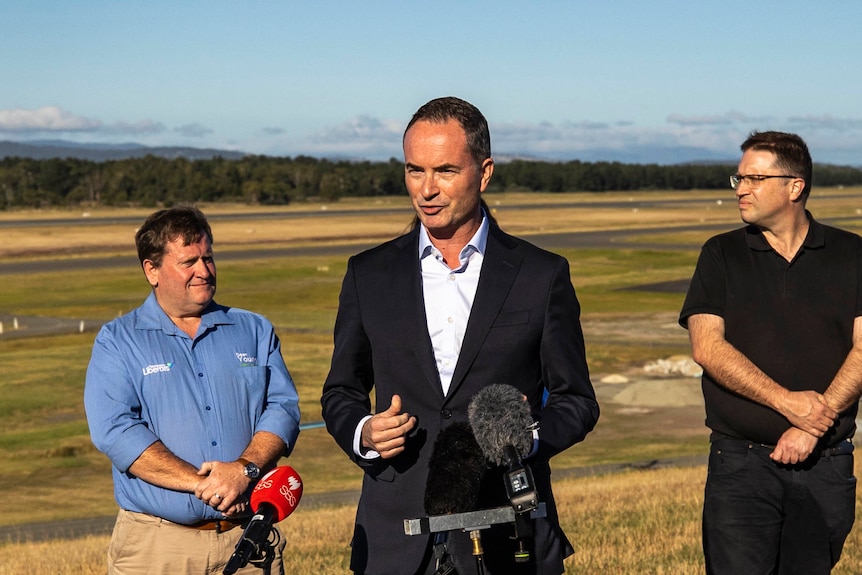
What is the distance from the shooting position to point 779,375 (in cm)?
588

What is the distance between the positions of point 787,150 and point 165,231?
3.16m

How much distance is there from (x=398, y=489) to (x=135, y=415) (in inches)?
64.6

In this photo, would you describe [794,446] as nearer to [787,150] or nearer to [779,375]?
[779,375]

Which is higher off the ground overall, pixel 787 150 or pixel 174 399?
pixel 787 150

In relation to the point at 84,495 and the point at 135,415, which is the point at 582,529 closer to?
the point at 135,415

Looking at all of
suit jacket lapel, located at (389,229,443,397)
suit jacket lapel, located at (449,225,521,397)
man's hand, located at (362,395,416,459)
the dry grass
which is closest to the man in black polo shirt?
suit jacket lapel, located at (449,225,521,397)

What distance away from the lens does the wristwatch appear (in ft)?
17.4

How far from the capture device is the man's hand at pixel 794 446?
A: 5754 mm

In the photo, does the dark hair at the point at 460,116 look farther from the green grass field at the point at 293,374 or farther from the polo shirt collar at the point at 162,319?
the green grass field at the point at 293,374

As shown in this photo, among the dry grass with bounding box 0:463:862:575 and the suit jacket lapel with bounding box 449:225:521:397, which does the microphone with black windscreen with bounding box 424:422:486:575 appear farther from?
the dry grass with bounding box 0:463:862:575

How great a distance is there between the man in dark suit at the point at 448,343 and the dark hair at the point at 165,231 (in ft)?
4.30

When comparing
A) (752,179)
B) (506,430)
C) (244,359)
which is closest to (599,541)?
(752,179)

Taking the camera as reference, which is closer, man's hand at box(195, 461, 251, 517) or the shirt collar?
the shirt collar

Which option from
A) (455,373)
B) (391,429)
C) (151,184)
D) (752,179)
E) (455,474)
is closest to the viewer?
(455,474)
